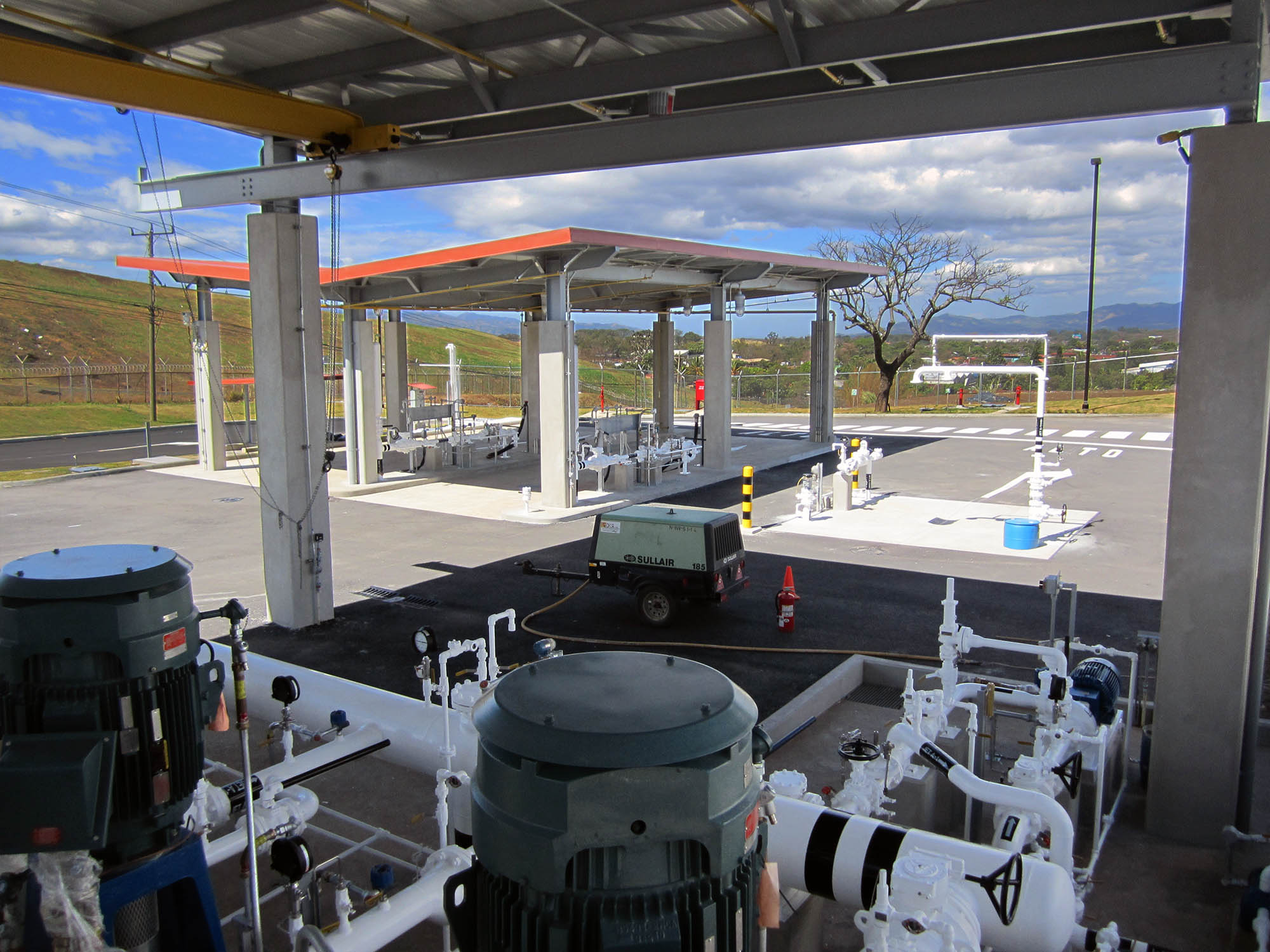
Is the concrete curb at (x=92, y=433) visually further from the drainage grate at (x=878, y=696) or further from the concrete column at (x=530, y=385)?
the drainage grate at (x=878, y=696)

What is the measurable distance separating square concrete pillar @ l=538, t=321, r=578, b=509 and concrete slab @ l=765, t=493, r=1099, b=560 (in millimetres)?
4959

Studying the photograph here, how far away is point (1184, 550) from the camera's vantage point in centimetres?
744

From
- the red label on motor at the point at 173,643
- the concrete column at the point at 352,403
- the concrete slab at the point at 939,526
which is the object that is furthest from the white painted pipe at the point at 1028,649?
the concrete column at the point at 352,403

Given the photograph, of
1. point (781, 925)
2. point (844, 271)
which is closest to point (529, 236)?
point (844, 271)

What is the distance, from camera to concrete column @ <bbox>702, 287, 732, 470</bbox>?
27.0 metres

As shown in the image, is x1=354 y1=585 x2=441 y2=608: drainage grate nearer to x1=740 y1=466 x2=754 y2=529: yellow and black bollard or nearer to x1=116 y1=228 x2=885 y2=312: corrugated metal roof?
x1=740 y1=466 x2=754 y2=529: yellow and black bollard

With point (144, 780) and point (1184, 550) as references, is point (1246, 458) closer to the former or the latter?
point (1184, 550)

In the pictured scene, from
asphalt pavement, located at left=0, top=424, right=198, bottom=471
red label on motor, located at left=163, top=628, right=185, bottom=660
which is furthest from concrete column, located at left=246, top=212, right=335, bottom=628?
asphalt pavement, located at left=0, top=424, right=198, bottom=471

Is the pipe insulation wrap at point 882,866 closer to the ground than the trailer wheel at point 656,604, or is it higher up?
higher up

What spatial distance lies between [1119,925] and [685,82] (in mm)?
8053

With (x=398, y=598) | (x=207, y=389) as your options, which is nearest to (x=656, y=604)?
(x=398, y=598)

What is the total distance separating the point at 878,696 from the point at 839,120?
6.32m

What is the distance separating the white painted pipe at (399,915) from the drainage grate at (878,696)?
6.14m

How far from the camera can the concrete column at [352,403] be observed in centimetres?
2544
